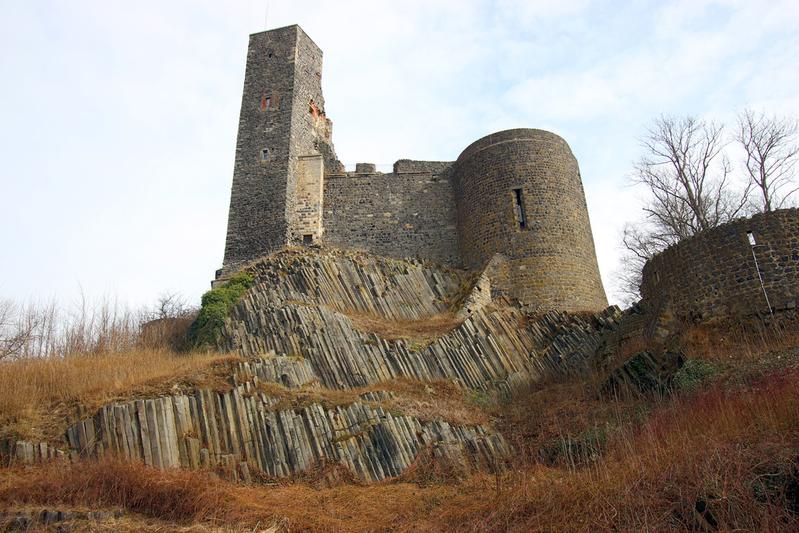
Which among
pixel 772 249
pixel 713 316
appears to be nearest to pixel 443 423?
pixel 713 316

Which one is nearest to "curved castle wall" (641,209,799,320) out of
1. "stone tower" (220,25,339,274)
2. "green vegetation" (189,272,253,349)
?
"green vegetation" (189,272,253,349)

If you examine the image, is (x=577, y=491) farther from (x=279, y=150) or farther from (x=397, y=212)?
(x=279, y=150)

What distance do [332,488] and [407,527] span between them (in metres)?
2.97

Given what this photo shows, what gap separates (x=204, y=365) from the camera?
1367cm

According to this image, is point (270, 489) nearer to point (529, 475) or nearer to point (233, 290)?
point (529, 475)

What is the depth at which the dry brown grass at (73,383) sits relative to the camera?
10922mm

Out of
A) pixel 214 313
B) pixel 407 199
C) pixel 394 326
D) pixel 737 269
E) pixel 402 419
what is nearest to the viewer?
pixel 402 419

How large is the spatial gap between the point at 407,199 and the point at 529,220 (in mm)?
6063

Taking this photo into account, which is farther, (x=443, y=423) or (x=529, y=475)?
(x=443, y=423)

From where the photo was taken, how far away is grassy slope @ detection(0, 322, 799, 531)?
6.53 meters

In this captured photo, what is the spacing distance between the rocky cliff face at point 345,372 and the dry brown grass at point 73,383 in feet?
1.91

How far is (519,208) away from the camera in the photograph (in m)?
22.1

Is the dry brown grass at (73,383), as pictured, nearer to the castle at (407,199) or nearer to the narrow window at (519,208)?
the castle at (407,199)

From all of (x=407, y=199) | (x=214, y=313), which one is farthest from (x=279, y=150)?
(x=214, y=313)
